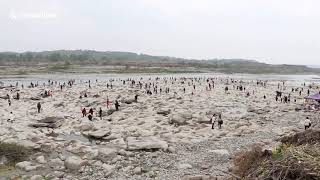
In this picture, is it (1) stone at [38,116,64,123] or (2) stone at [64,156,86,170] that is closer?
(2) stone at [64,156,86,170]

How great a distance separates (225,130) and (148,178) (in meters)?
13.2

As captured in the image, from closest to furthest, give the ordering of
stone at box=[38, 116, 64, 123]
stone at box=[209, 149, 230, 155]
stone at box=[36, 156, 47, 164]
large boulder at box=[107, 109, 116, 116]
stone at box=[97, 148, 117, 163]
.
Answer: stone at box=[36, 156, 47, 164] < stone at box=[97, 148, 117, 163] < stone at box=[209, 149, 230, 155] < stone at box=[38, 116, 64, 123] < large boulder at box=[107, 109, 116, 116]

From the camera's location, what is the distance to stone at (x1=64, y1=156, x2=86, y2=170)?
72.2ft

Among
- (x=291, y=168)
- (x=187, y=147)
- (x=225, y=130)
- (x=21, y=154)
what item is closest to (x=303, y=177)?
(x=291, y=168)

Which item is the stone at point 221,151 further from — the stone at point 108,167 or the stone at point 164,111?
Result: the stone at point 164,111

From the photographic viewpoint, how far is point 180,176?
20.3 metres

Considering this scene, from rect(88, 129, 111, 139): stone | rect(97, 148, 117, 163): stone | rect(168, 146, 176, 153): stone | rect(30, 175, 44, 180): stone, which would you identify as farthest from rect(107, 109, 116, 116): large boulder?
rect(30, 175, 44, 180): stone

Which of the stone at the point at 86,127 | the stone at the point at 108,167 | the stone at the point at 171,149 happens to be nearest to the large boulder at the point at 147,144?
the stone at the point at 171,149

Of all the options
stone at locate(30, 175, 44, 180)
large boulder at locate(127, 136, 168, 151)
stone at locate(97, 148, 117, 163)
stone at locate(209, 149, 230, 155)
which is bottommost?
stone at locate(30, 175, 44, 180)

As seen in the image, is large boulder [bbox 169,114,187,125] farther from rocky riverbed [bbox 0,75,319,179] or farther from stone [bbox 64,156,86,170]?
stone [bbox 64,156,86,170]

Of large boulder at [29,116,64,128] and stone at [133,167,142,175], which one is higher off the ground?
stone at [133,167,142,175]

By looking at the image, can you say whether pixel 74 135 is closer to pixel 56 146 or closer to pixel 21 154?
pixel 56 146

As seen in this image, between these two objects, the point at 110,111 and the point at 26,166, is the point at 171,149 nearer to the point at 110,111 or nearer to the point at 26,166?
the point at 26,166

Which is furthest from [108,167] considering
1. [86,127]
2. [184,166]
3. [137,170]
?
[86,127]
